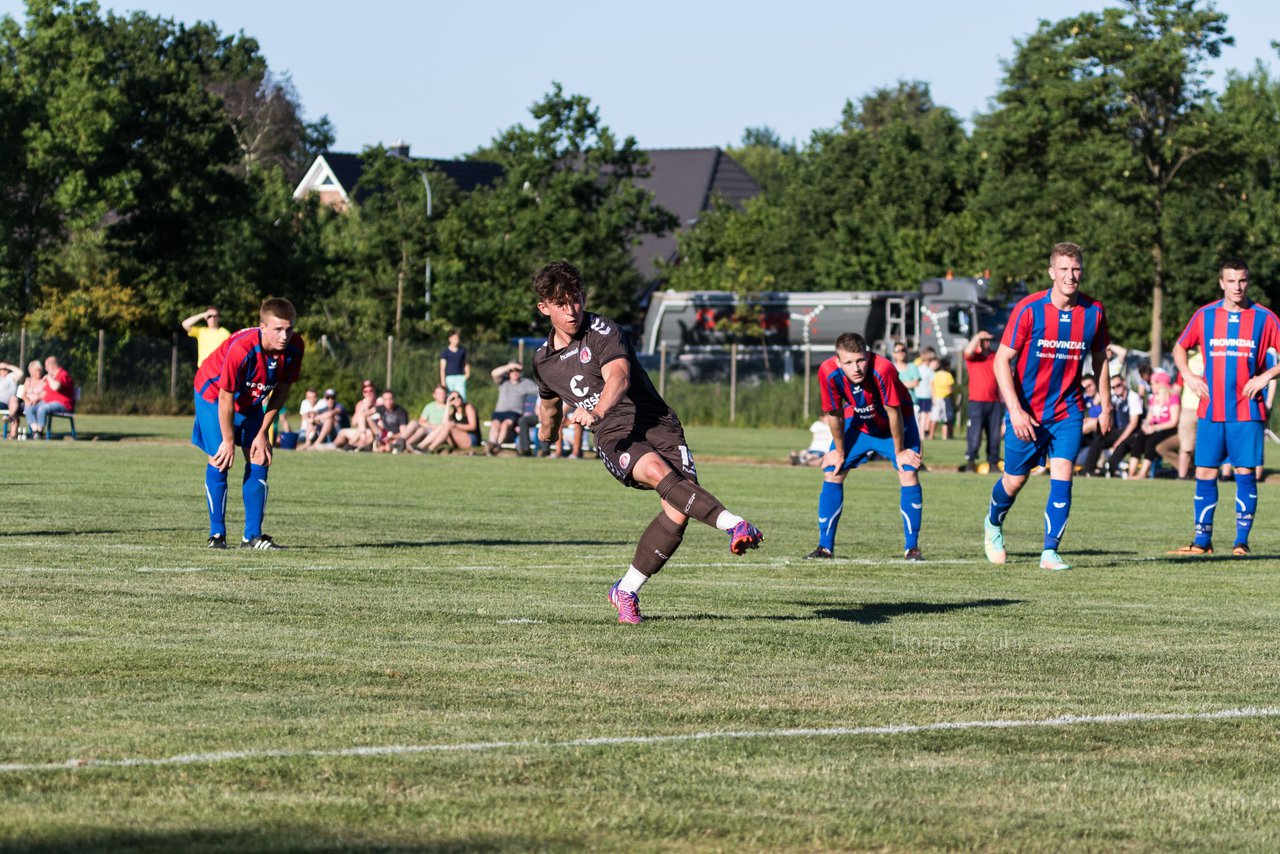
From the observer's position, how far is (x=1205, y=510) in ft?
46.9

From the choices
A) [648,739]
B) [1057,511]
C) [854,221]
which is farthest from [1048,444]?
[854,221]

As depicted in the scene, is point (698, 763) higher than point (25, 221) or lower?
lower

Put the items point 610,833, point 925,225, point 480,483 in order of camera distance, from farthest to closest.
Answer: point 925,225
point 480,483
point 610,833

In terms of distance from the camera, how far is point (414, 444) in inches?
1240

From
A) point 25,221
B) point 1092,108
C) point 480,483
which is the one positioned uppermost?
point 1092,108

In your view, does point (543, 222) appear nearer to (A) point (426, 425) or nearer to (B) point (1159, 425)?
(A) point (426, 425)

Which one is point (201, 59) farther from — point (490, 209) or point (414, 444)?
point (414, 444)

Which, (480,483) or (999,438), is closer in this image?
(480,483)

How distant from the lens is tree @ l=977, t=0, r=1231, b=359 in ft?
166

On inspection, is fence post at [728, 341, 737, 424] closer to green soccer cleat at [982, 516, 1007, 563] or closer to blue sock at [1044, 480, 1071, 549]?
green soccer cleat at [982, 516, 1007, 563]

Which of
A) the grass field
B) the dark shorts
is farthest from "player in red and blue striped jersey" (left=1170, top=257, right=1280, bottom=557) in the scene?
the dark shorts

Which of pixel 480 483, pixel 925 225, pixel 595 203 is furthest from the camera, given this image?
pixel 925 225

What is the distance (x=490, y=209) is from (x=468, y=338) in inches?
154

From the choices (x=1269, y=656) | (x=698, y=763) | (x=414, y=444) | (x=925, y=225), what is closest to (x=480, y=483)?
(x=414, y=444)
